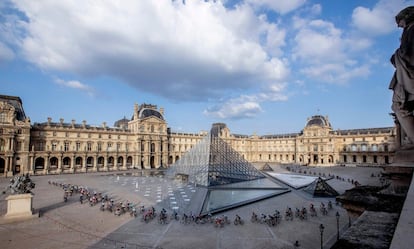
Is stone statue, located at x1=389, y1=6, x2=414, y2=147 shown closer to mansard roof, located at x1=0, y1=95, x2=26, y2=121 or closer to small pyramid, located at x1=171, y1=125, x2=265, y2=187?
small pyramid, located at x1=171, y1=125, x2=265, y2=187

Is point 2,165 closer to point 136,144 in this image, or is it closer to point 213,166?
point 136,144

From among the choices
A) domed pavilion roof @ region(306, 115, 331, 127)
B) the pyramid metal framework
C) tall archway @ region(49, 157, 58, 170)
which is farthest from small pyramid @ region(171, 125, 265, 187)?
domed pavilion roof @ region(306, 115, 331, 127)

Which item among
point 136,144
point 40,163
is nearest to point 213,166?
point 136,144

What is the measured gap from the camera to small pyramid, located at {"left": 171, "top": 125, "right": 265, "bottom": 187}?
2894 centimetres

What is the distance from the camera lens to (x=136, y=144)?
2045 inches

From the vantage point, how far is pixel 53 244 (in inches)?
422

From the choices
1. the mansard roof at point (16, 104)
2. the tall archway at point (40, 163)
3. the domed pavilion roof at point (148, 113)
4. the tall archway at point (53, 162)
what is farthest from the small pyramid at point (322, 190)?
the mansard roof at point (16, 104)

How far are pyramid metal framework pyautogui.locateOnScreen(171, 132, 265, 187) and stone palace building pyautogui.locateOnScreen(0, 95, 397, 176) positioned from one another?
17.4 meters

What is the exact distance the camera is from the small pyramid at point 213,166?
95.0ft

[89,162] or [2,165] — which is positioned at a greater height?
[2,165]

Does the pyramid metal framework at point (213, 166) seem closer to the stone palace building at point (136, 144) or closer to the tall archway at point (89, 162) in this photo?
the stone palace building at point (136, 144)

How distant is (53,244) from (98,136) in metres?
39.8

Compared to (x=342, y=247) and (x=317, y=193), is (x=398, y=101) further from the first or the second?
(x=317, y=193)

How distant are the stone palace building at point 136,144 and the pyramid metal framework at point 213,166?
17.4 metres
